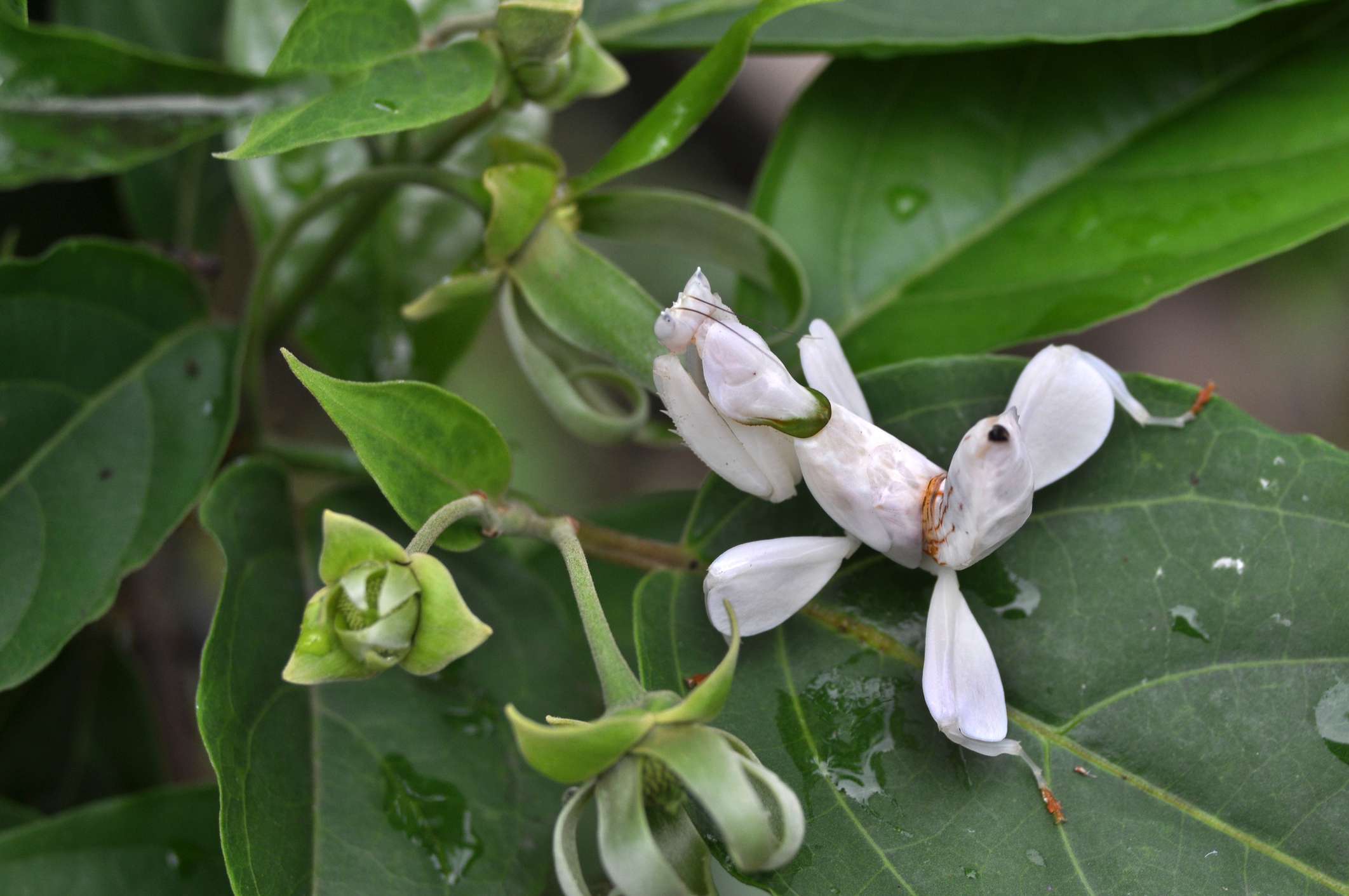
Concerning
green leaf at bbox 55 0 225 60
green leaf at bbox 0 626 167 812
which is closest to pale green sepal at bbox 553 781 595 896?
green leaf at bbox 0 626 167 812

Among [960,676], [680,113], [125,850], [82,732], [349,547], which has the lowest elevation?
[82,732]

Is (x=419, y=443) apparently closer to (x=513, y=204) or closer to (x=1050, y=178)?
(x=513, y=204)

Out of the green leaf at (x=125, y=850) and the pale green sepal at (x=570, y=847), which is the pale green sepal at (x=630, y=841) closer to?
the pale green sepal at (x=570, y=847)

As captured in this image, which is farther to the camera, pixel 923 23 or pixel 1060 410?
pixel 923 23

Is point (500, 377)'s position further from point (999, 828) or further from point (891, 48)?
point (999, 828)

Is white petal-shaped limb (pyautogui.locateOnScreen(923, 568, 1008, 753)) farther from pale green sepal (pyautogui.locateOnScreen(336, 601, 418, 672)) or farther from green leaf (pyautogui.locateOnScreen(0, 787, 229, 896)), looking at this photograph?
green leaf (pyautogui.locateOnScreen(0, 787, 229, 896))

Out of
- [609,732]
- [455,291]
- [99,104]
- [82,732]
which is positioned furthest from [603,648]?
[82,732]
